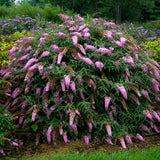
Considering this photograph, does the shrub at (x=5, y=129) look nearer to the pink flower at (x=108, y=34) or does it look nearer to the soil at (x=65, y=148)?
the soil at (x=65, y=148)

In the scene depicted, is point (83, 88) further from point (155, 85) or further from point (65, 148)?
point (155, 85)

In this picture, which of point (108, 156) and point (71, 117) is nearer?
point (108, 156)

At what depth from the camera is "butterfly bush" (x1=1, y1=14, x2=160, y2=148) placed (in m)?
3.36

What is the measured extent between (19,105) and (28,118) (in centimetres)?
26

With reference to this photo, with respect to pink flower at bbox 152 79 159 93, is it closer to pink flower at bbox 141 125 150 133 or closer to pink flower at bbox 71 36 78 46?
pink flower at bbox 141 125 150 133

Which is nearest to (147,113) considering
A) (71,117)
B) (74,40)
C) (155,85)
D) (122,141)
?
(155,85)

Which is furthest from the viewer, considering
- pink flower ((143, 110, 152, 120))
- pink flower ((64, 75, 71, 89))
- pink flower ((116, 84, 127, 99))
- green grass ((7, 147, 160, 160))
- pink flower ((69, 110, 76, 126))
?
pink flower ((143, 110, 152, 120))

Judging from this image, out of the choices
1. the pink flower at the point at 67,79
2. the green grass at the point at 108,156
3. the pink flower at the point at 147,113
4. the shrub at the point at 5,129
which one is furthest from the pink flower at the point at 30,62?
the pink flower at the point at 147,113

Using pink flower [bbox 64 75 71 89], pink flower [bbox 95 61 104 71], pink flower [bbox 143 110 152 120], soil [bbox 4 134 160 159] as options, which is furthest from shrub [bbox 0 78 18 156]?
pink flower [bbox 143 110 152 120]

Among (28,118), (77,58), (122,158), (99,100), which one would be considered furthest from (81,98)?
(122,158)

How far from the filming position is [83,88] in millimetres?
3385

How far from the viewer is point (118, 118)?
3.74m

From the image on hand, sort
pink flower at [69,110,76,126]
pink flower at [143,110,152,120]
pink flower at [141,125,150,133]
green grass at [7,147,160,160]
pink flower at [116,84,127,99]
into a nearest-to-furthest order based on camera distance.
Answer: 1. green grass at [7,147,160,160]
2. pink flower at [69,110,76,126]
3. pink flower at [116,84,127,99]
4. pink flower at [143,110,152,120]
5. pink flower at [141,125,150,133]

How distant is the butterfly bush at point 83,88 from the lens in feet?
11.0
